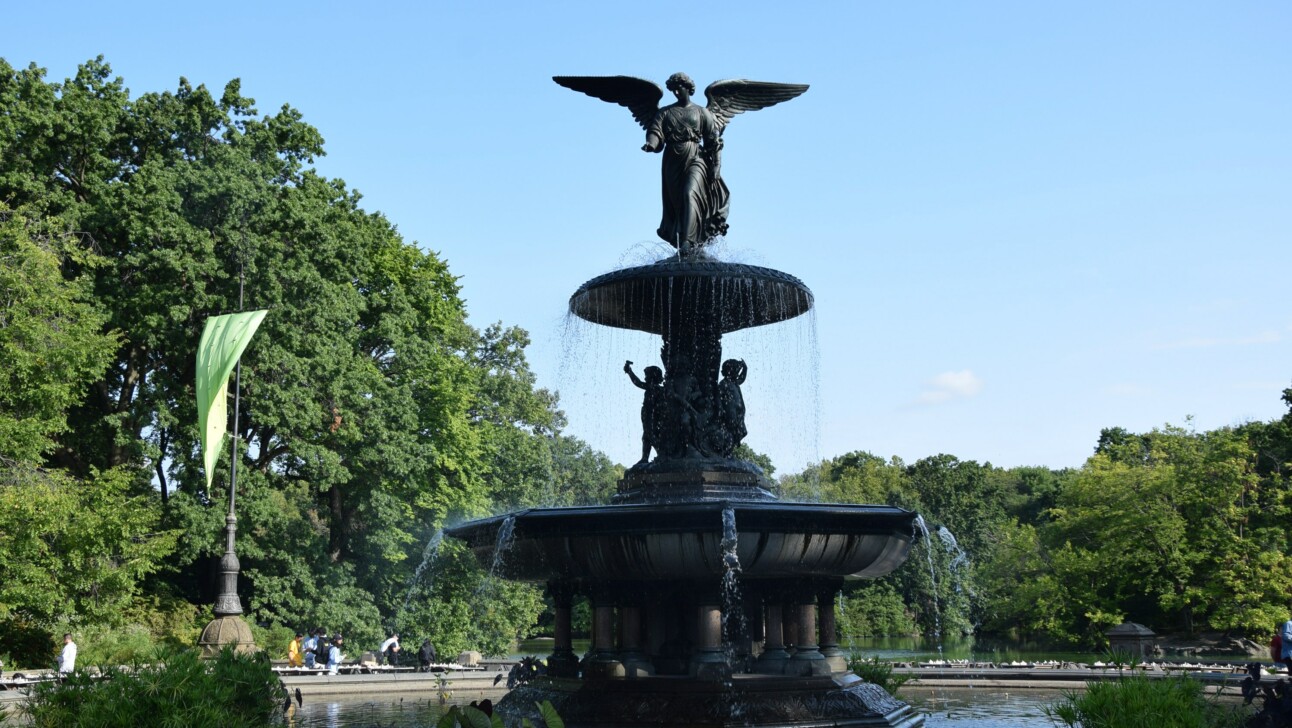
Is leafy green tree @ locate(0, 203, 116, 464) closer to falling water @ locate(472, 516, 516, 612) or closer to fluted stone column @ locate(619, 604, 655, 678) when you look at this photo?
falling water @ locate(472, 516, 516, 612)

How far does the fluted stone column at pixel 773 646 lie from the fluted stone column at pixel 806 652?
107mm

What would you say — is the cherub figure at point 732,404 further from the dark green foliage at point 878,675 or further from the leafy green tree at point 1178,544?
the leafy green tree at point 1178,544

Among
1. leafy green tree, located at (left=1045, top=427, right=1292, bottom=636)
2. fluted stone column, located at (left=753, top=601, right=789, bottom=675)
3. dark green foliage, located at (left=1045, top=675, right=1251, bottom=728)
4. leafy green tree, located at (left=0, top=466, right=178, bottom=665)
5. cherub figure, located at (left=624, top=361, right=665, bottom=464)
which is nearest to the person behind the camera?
dark green foliage, located at (left=1045, top=675, right=1251, bottom=728)

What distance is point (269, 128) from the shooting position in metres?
29.6

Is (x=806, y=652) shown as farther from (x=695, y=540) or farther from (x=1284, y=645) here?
(x=1284, y=645)

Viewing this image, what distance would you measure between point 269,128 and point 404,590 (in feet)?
40.6

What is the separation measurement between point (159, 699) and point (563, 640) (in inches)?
207

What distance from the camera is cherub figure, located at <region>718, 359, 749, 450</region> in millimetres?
13180

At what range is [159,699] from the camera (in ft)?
26.2

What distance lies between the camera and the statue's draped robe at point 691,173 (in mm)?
14055

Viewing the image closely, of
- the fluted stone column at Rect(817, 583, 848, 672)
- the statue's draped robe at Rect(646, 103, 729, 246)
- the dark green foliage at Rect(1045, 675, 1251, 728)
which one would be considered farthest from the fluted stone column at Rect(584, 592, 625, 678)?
the statue's draped robe at Rect(646, 103, 729, 246)

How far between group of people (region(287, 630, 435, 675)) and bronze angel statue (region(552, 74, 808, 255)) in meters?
13.3

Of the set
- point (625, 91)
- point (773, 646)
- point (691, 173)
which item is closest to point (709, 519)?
point (773, 646)

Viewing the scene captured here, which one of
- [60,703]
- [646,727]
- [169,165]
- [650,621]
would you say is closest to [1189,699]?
[646,727]
